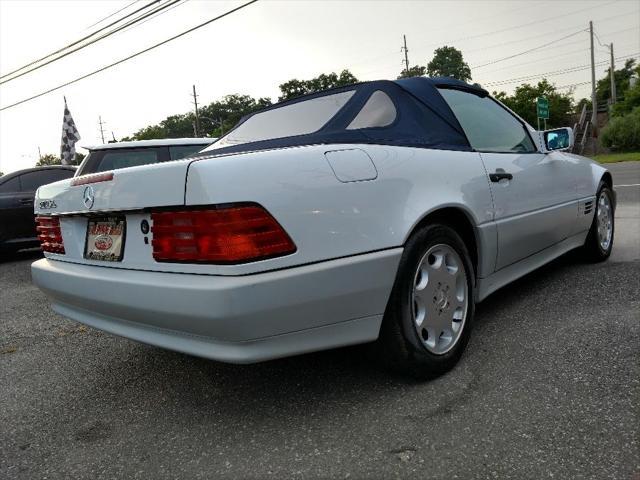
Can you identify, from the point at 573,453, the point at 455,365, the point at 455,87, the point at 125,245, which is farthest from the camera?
the point at 455,87

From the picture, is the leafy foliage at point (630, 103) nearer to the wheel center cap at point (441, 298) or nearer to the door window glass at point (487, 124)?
the door window glass at point (487, 124)

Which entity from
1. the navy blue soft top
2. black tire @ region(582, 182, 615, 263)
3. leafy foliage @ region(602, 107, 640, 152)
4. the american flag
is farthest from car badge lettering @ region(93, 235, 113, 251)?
leafy foliage @ region(602, 107, 640, 152)

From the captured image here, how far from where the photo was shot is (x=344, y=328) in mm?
2012

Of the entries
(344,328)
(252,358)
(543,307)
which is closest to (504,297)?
(543,307)

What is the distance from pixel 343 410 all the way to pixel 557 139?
99.8 inches

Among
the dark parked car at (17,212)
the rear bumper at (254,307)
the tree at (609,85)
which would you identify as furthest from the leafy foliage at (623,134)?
the tree at (609,85)

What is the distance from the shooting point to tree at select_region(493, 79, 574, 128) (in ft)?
155

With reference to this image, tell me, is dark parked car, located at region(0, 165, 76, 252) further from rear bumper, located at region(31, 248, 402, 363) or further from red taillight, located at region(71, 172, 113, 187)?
rear bumper, located at region(31, 248, 402, 363)

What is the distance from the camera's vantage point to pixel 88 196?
2.29m

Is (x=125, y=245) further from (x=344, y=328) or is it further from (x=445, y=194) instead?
(x=445, y=194)

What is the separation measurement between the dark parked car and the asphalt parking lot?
4.83 m

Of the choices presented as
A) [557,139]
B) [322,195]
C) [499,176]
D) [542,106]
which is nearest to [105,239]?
[322,195]

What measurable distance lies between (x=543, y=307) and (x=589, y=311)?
26 centimetres

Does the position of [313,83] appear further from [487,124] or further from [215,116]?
[487,124]
